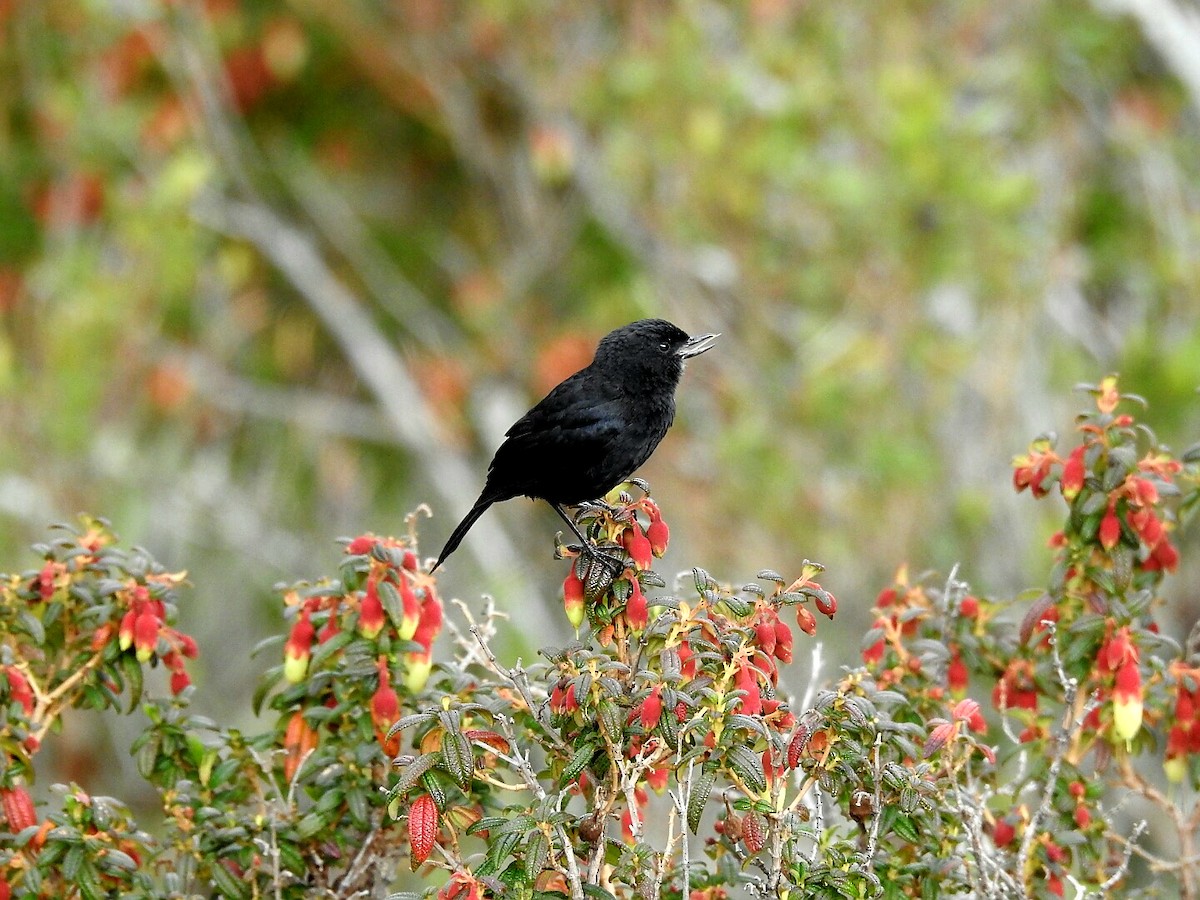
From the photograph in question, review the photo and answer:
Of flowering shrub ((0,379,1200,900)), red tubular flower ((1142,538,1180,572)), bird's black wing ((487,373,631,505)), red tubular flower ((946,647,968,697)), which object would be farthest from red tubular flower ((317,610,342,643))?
red tubular flower ((1142,538,1180,572))

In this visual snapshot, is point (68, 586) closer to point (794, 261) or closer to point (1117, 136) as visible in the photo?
point (794, 261)

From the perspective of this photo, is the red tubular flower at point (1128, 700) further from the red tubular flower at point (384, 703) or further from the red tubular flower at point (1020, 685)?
the red tubular flower at point (384, 703)

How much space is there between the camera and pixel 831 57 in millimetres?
6992

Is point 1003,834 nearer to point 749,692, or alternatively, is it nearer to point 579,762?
point 749,692

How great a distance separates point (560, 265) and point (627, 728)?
281 inches

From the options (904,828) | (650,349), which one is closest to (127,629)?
(904,828)

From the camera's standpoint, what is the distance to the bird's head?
3879mm

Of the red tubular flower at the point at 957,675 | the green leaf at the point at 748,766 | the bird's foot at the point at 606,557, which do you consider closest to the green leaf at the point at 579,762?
the green leaf at the point at 748,766

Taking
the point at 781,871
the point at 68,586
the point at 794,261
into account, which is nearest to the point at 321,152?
the point at 794,261

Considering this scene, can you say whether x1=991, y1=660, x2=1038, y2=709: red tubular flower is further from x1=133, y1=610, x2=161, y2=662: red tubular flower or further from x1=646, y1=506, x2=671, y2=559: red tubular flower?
x1=133, y1=610, x2=161, y2=662: red tubular flower

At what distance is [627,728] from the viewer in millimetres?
2369

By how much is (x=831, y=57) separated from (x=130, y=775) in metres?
5.57

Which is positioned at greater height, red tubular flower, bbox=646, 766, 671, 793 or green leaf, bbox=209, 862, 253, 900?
red tubular flower, bbox=646, 766, 671, 793

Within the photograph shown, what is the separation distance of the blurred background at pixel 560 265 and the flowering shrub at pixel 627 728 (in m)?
2.93
